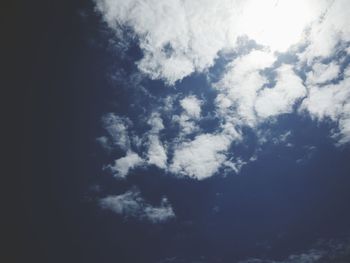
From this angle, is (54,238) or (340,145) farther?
(54,238)

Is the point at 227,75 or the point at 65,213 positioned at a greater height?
the point at 227,75

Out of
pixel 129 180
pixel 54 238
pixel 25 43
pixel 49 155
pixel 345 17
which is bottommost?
pixel 54 238

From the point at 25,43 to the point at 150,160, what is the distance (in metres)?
5.69

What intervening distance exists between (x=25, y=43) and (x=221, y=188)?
357 inches

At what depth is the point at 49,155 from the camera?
1011 cm

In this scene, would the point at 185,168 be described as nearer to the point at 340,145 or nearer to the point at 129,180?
the point at 129,180

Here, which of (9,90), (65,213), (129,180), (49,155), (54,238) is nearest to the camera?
(9,90)

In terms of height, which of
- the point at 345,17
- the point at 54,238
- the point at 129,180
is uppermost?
the point at 345,17

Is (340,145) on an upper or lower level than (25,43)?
lower

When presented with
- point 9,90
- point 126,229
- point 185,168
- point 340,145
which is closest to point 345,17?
point 340,145

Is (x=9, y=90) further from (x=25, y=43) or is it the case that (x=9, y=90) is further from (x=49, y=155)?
(x=49, y=155)

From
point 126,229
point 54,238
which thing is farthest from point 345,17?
point 54,238

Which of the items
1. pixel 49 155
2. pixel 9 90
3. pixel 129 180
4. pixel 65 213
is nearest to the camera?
pixel 9 90

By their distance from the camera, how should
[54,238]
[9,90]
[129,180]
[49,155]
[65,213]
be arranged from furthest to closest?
1. [54,238]
2. [65,213]
3. [129,180]
4. [49,155]
5. [9,90]
